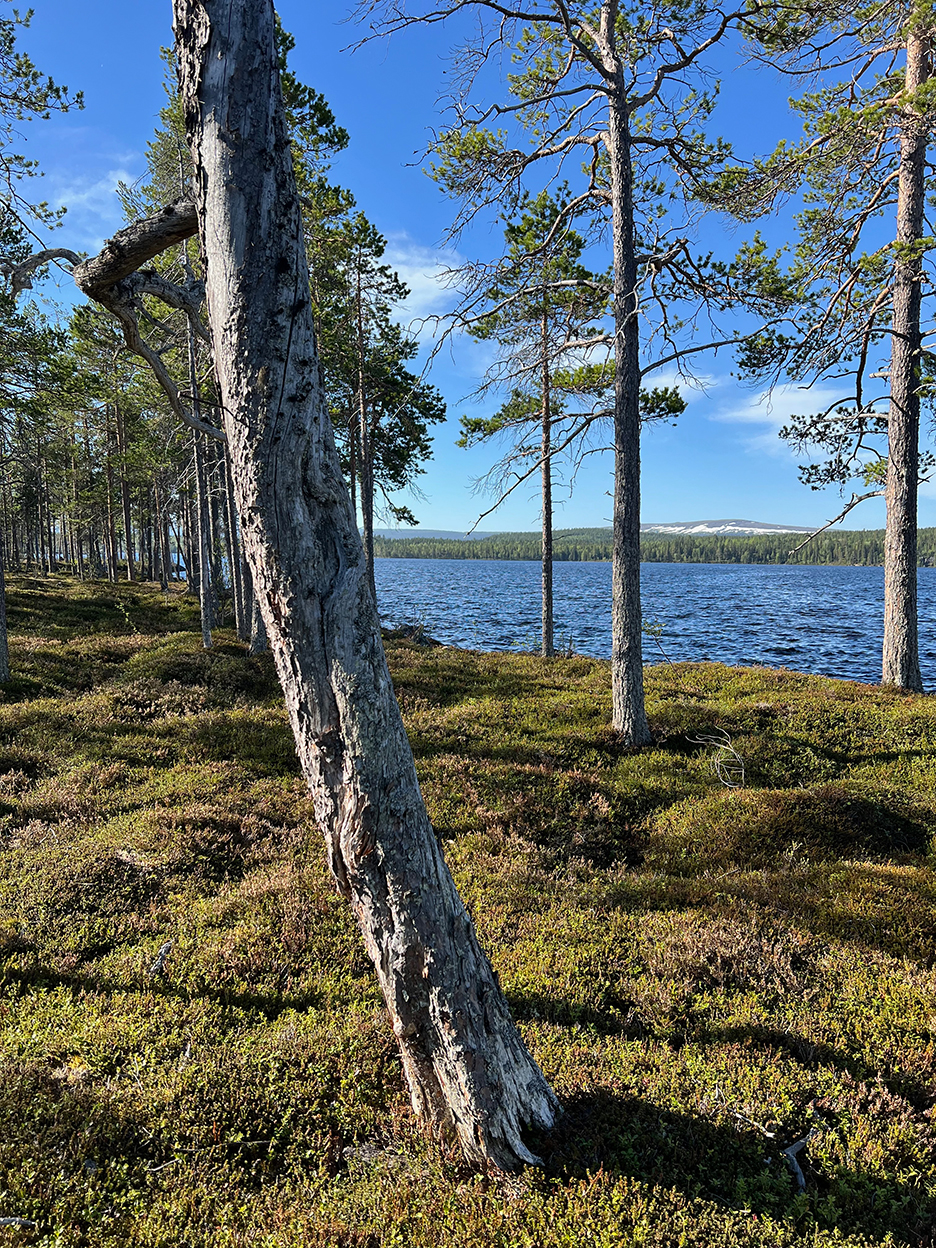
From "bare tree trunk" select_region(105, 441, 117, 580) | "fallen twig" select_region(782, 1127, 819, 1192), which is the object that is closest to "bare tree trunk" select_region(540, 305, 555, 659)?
"fallen twig" select_region(782, 1127, 819, 1192)

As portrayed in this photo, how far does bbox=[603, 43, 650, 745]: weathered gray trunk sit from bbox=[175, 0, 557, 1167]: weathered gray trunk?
7.98 metres

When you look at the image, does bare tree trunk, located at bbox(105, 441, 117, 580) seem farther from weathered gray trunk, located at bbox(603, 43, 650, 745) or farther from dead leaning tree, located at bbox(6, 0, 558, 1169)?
dead leaning tree, located at bbox(6, 0, 558, 1169)

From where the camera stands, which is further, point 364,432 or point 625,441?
point 364,432

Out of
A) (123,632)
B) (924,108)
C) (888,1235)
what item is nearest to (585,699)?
(888,1235)

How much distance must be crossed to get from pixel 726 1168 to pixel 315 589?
12.2 ft

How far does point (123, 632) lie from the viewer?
2016 cm

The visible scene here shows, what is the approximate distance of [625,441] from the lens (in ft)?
34.2

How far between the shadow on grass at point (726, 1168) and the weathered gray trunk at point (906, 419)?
13020 mm

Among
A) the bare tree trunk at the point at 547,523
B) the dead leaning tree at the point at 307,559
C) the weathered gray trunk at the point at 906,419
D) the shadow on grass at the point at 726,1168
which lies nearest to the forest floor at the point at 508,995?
the shadow on grass at the point at 726,1168

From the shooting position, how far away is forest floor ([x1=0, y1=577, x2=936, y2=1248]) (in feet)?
9.87

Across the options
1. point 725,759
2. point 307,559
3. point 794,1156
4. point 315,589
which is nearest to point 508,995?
point 794,1156

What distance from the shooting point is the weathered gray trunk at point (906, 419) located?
41.9ft

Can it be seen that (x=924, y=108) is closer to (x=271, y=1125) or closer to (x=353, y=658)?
(x=353, y=658)

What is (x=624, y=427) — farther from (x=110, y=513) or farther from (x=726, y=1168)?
(x=110, y=513)
